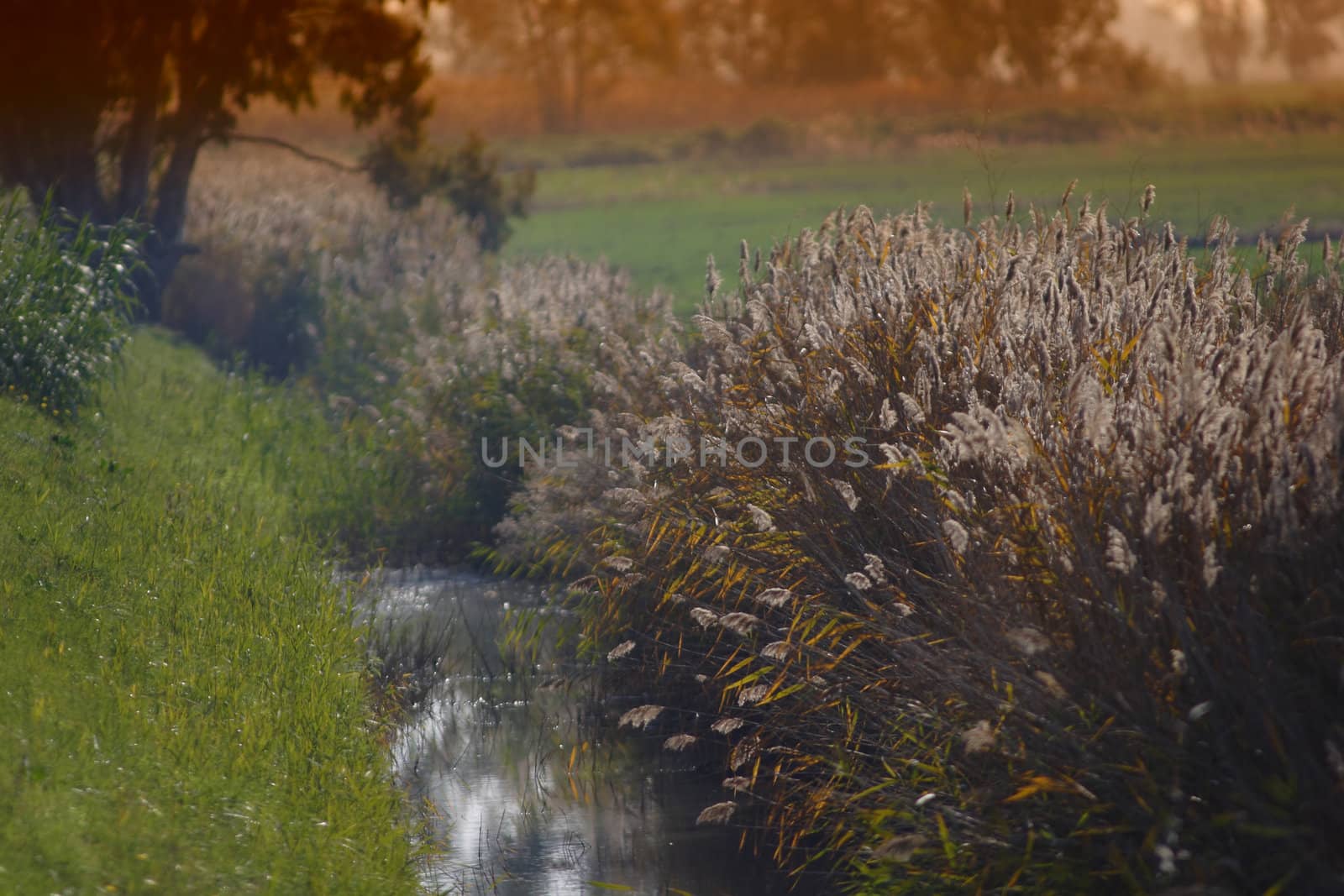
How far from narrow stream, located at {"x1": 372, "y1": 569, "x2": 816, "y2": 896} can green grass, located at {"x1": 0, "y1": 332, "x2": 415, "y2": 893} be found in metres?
0.37

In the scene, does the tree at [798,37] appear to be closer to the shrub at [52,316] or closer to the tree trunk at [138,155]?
the tree trunk at [138,155]

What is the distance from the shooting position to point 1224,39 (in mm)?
73125

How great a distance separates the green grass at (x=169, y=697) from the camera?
5.31 meters

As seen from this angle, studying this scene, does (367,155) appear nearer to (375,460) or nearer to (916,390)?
(375,460)

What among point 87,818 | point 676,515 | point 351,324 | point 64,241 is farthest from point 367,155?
point 87,818

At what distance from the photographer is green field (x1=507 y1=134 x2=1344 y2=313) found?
93.2 feet

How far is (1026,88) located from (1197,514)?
54.0 m

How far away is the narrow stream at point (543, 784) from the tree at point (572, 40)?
186 feet

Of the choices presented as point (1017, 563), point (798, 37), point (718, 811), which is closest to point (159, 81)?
point (718, 811)

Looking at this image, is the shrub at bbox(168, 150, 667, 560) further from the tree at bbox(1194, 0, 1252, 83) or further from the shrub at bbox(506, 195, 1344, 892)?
the tree at bbox(1194, 0, 1252, 83)

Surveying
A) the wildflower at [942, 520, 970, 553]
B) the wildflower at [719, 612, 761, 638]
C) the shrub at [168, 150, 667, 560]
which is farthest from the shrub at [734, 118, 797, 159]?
the wildflower at [942, 520, 970, 553]

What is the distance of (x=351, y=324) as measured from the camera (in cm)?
1783

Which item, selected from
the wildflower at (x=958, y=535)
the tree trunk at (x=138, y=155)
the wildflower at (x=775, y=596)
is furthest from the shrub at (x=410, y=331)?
the wildflower at (x=958, y=535)

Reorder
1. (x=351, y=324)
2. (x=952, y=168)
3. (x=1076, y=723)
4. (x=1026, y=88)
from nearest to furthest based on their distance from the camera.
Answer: (x=1076, y=723), (x=351, y=324), (x=952, y=168), (x=1026, y=88)
